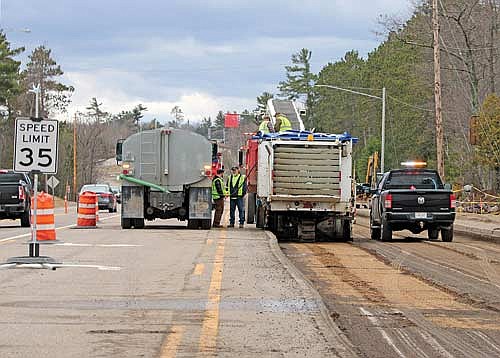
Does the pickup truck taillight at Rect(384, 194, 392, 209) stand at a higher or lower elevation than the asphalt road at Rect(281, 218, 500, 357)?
higher

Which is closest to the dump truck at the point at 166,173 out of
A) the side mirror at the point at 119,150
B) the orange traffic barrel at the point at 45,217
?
the side mirror at the point at 119,150

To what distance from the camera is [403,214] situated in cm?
2597

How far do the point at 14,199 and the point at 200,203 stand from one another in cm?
625

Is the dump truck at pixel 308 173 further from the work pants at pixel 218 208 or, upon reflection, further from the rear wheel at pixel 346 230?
the work pants at pixel 218 208

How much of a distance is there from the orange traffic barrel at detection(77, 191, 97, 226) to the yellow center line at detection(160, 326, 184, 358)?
63.4 ft

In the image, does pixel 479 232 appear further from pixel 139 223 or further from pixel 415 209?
pixel 139 223

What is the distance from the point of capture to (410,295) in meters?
13.6

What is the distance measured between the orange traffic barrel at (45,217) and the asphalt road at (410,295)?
5.03 m

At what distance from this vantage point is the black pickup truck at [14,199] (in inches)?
1153

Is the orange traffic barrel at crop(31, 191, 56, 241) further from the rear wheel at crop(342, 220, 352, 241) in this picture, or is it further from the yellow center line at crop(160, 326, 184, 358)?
the yellow center line at crop(160, 326, 184, 358)

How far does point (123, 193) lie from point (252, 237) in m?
4.64

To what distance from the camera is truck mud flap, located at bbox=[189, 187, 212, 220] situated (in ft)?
87.5

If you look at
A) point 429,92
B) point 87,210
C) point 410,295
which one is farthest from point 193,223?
point 429,92

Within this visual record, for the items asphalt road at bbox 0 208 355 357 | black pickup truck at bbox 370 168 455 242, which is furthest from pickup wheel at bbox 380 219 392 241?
asphalt road at bbox 0 208 355 357
